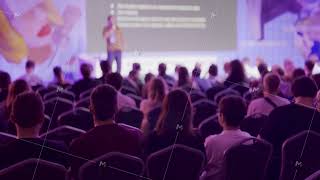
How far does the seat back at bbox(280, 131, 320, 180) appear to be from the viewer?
2.96 metres

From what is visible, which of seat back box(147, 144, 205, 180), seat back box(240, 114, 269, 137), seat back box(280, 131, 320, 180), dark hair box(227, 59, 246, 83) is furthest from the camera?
dark hair box(227, 59, 246, 83)

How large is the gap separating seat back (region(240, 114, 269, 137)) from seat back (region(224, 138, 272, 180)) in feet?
2.93

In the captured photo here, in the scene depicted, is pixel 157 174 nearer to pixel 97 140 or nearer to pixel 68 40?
pixel 97 140

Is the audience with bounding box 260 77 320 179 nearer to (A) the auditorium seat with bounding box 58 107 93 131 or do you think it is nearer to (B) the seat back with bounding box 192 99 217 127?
(B) the seat back with bounding box 192 99 217 127

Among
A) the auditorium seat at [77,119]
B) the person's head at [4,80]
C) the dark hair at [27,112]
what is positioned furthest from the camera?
the person's head at [4,80]

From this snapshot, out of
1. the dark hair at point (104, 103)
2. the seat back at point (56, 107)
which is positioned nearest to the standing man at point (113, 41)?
the seat back at point (56, 107)

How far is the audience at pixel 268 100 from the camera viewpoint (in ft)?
13.9

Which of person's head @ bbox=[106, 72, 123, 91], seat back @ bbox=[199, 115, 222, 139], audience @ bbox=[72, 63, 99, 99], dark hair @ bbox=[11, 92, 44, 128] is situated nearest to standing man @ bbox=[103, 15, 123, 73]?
audience @ bbox=[72, 63, 99, 99]

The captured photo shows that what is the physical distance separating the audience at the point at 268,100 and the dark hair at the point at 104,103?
1.63 metres

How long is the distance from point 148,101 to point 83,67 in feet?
4.69

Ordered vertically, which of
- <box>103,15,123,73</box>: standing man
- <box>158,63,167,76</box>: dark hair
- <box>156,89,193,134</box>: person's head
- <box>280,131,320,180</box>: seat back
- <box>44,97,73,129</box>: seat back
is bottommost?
<box>280,131,320,180</box>: seat back

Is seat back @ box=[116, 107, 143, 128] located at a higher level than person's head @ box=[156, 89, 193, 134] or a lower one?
lower

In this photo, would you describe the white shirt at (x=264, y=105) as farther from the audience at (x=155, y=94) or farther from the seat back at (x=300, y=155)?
the seat back at (x=300, y=155)

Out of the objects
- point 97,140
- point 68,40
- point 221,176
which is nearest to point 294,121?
point 221,176
